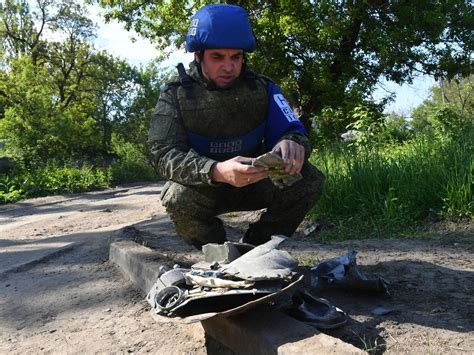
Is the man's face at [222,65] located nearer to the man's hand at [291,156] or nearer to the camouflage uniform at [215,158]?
the camouflage uniform at [215,158]

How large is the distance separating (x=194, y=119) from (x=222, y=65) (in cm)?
29

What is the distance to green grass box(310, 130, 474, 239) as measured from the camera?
12.1 feet

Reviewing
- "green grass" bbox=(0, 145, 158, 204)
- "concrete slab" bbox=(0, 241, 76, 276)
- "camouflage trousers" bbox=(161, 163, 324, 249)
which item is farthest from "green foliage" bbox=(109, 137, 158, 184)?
"camouflage trousers" bbox=(161, 163, 324, 249)

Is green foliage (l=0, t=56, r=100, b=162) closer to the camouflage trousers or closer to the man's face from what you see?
the camouflage trousers

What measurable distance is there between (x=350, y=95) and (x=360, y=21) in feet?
6.66

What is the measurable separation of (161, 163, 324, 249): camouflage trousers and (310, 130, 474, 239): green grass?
3.98 feet

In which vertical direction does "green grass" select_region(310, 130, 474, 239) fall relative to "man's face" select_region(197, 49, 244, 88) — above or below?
below

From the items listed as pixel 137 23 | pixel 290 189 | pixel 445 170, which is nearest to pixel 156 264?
pixel 290 189

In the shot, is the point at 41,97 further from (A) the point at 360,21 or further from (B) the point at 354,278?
(B) the point at 354,278

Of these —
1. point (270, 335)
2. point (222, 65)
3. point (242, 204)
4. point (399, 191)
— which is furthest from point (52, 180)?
point (270, 335)

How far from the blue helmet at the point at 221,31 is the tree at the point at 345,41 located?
8.56 metres

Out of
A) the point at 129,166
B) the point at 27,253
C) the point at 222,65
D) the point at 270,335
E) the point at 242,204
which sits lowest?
the point at 129,166

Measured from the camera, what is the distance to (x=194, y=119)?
241 centimetres

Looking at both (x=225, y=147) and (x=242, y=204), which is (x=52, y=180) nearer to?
(x=242, y=204)
